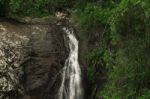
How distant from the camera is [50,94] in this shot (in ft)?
56.2

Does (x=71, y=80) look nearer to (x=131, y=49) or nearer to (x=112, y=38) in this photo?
(x=112, y=38)

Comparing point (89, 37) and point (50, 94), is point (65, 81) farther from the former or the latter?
point (89, 37)

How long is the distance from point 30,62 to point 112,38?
172 inches

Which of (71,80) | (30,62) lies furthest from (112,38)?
(30,62)

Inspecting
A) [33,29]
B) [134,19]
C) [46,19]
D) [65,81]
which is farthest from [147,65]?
[46,19]

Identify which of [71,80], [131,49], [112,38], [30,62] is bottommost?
[71,80]

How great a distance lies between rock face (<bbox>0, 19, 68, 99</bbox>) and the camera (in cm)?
1616

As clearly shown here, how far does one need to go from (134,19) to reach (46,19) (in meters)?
9.82

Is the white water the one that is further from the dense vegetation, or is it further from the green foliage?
the green foliage

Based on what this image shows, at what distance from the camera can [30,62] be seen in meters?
17.1

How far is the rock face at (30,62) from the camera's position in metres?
16.2

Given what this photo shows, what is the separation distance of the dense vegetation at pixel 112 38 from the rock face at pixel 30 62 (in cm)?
171

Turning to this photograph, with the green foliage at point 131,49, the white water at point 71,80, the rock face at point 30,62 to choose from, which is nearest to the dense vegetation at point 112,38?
the green foliage at point 131,49

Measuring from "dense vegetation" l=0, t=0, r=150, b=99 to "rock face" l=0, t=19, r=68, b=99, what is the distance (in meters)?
1.71
